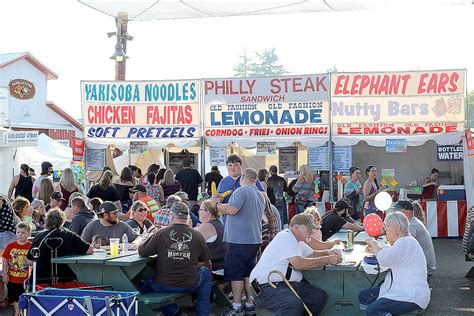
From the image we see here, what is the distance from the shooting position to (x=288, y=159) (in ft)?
53.6

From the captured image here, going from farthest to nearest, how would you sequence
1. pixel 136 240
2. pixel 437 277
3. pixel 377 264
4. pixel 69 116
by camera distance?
pixel 69 116
pixel 437 277
pixel 136 240
pixel 377 264

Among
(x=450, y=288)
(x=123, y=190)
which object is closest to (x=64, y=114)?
(x=123, y=190)

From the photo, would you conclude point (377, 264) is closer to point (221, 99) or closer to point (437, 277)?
point (437, 277)

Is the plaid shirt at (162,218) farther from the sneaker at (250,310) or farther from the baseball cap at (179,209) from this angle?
the baseball cap at (179,209)

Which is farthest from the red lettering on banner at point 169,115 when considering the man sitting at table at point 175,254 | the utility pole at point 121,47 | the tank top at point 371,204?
the man sitting at table at point 175,254

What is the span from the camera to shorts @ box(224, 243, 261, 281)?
8.59 m

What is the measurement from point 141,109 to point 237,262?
25.4 feet

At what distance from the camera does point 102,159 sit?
52.4ft

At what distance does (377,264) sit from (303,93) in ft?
26.9

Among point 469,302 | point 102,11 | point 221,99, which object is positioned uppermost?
point 102,11

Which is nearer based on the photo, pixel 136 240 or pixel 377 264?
pixel 377 264

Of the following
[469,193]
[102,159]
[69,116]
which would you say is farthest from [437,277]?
[69,116]

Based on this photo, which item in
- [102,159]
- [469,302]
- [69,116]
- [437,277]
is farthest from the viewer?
[69,116]

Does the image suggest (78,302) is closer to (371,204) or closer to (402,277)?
(402,277)
